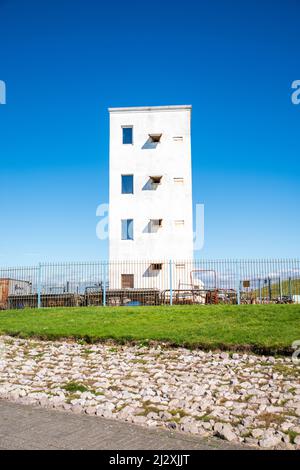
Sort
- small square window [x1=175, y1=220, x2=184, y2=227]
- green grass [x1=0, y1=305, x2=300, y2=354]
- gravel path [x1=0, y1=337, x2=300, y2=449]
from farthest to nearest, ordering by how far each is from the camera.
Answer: small square window [x1=175, y1=220, x2=184, y2=227] → green grass [x1=0, y1=305, x2=300, y2=354] → gravel path [x1=0, y1=337, x2=300, y2=449]

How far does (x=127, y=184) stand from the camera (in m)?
34.4

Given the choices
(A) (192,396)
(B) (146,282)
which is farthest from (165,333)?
(B) (146,282)

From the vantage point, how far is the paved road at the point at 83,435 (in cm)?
515

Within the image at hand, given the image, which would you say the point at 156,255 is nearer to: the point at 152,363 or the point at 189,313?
the point at 189,313

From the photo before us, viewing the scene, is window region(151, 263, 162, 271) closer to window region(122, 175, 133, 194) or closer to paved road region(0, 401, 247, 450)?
window region(122, 175, 133, 194)

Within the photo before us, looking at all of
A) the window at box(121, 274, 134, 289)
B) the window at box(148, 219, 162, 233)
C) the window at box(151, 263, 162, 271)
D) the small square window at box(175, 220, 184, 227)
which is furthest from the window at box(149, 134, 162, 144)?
the window at box(121, 274, 134, 289)

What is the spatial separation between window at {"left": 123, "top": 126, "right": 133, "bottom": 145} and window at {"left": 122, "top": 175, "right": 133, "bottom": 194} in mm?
2819

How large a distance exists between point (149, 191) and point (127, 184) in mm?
1833

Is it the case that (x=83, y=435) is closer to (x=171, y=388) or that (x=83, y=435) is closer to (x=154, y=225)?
(x=171, y=388)

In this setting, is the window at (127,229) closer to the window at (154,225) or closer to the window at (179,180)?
the window at (154,225)

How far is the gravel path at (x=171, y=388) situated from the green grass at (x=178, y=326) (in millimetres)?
830

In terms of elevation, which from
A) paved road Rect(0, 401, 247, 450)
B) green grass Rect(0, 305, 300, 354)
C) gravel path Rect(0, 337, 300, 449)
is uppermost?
green grass Rect(0, 305, 300, 354)

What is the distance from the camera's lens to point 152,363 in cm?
1093

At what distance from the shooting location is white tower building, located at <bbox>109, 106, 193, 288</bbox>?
32938 millimetres
